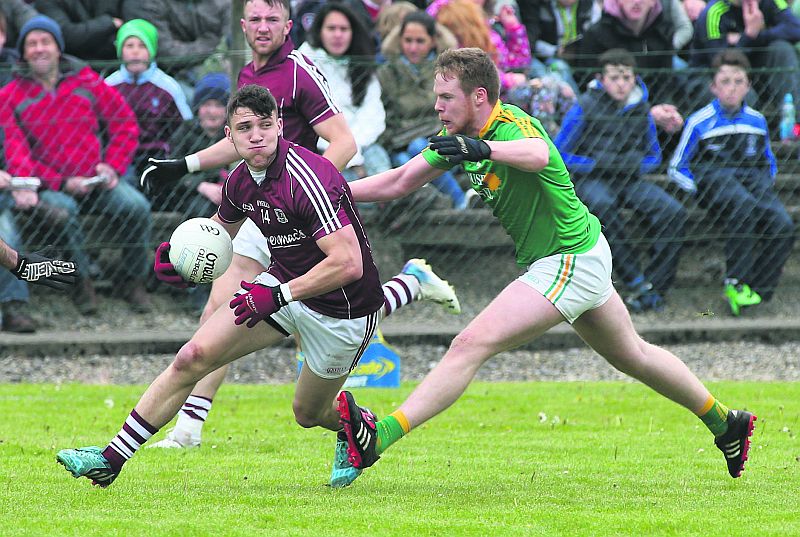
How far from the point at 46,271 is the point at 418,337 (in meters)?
5.35

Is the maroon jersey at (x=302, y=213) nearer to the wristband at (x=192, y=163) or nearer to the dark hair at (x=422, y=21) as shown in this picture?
the wristband at (x=192, y=163)

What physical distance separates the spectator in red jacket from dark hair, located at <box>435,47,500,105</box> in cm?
527

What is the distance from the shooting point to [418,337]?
36.8ft

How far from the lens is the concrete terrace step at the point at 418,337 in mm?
10680

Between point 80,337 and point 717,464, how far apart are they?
577 centimetres

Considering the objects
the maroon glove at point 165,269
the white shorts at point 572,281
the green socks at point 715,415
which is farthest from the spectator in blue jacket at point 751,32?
the maroon glove at point 165,269

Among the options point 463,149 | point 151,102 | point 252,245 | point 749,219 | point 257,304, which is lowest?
point 749,219

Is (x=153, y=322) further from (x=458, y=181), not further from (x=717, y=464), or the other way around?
(x=717, y=464)

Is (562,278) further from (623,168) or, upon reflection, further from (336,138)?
(623,168)

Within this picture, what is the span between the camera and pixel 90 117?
10.7 m

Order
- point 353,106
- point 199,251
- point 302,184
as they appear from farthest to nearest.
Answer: point 353,106, point 199,251, point 302,184

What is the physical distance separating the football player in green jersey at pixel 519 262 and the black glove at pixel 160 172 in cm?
116

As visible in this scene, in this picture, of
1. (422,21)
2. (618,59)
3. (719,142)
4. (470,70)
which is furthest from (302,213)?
(719,142)

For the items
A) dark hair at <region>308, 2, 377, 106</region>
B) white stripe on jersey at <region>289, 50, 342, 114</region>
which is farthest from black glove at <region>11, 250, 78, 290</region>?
dark hair at <region>308, 2, 377, 106</region>
